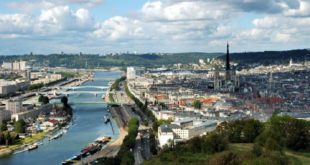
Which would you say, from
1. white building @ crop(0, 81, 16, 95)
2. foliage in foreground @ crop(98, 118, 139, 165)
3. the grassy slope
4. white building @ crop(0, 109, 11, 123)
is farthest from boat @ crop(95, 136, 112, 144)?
white building @ crop(0, 81, 16, 95)

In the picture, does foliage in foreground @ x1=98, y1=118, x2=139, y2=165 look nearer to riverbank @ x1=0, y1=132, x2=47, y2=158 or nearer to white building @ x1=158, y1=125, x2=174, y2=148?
white building @ x1=158, y1=125, x2=174, y2=148

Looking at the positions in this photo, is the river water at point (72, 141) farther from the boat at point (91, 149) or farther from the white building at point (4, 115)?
the white building at point (4, 115)

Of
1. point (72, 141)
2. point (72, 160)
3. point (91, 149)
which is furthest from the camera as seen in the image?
point (72, 141)

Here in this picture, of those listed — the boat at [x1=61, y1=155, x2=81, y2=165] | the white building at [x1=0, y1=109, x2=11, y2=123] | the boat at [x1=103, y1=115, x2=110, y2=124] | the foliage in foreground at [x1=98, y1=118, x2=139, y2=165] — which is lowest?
the boat at [x1=103, y1=115, x2=110, y2=124]

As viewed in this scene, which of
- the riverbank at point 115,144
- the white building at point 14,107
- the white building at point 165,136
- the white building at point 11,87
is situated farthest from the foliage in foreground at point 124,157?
the white building at point 11,87

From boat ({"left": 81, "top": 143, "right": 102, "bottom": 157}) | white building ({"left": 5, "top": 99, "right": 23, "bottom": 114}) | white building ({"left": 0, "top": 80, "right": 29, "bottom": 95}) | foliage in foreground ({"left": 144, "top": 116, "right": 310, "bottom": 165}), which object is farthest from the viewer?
white building ({"left": 0, "top": 80, "right": 29, "bottom": 95})

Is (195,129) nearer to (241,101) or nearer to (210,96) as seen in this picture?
A: (241,101)

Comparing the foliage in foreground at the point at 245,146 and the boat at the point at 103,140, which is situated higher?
the foliage in foreground at the point at 245,146

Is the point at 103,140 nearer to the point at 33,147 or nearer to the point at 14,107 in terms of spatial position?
the point at 33,147

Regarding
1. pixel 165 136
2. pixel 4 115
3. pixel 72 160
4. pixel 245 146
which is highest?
pixel 245 146

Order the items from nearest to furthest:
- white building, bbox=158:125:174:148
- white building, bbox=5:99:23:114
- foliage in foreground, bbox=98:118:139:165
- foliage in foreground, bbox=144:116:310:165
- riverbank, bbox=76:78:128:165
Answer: foliage in foreground, bbox=144:116:310:165, foliage in foreground, bbox=98:118:139:165, riverbank, bbox=76:78:128:165, white building, bbox=158:125:174:148, white building, bbox=5:99:23:114

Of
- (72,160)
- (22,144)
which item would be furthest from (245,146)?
(22,144)
